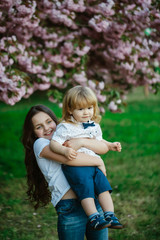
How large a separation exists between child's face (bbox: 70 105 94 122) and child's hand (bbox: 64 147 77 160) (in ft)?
0.86

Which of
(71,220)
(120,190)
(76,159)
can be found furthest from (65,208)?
(120,190)

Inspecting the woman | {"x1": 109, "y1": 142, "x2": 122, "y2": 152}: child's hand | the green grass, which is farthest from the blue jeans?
the green grass

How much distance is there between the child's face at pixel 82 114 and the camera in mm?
2021

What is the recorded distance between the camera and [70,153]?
1.85 meters

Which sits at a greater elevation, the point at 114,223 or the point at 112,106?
the point at 114,223

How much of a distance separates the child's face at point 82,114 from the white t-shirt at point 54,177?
307 millimetres

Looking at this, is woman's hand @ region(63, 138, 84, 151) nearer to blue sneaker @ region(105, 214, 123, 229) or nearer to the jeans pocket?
the jeans pocket

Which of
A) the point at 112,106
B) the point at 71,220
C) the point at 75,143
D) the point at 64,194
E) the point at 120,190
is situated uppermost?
the point at 75,143

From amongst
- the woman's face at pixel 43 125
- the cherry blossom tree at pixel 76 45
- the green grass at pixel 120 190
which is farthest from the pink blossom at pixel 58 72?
the woman's face at pixel 43 125

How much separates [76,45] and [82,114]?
2043 mm

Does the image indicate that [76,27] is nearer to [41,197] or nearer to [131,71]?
[131,71]

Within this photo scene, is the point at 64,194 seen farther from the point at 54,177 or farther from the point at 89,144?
the point at 89,144

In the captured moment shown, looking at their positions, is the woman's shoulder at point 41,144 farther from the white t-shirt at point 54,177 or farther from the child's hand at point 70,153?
the child's hand at point 70,153

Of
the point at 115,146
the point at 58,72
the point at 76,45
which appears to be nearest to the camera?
the point at 115,146
